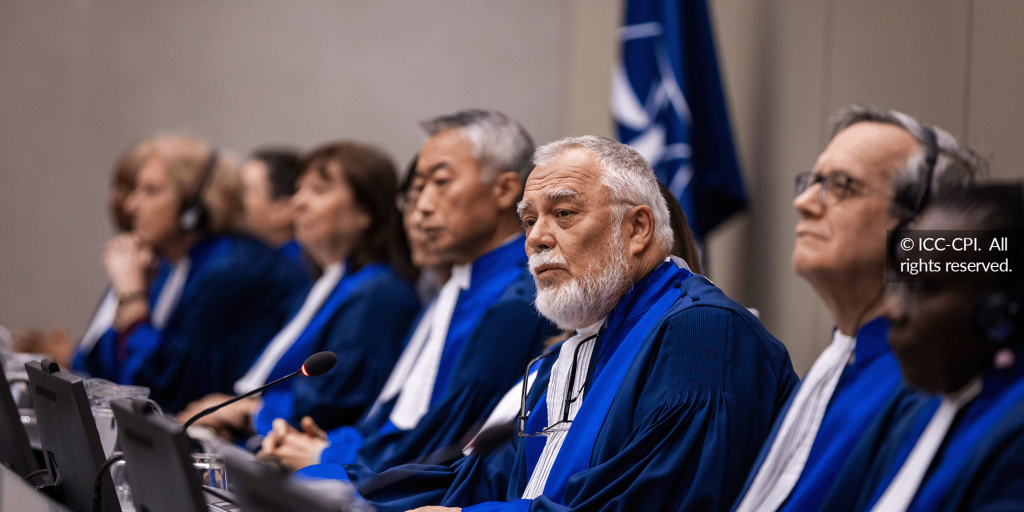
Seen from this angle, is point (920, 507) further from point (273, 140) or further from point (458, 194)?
point (273, 140)

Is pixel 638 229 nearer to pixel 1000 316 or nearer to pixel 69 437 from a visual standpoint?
pixel 1000 316

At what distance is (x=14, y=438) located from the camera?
7.62 feet

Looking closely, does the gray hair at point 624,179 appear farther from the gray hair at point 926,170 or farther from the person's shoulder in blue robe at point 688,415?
the gray hair at point 926,170

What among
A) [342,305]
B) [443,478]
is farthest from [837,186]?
[342,305]

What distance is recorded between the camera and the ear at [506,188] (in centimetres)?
313

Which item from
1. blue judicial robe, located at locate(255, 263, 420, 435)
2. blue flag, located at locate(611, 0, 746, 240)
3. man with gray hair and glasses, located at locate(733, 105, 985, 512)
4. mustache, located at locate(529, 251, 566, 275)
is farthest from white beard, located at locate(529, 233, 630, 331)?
blue flag, located at locate(611, 0, 746, 240)

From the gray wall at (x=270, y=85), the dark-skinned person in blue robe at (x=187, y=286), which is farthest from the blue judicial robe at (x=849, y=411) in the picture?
the dark-skinned person in blue robe at (x=187, y=286)

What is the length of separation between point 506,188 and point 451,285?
404mm

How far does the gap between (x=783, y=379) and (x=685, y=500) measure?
37cm

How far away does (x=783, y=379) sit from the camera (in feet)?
6.55

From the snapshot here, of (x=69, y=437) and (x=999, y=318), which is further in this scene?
(x=69, y=437)

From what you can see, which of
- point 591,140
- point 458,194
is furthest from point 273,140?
point 591,140

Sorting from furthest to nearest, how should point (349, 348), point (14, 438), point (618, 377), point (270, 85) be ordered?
1. point (270, 85)
2. point (349, 348)
3. point (14, 438)
4. point (618, 377)

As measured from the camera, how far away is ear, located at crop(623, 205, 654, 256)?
6.95ft
